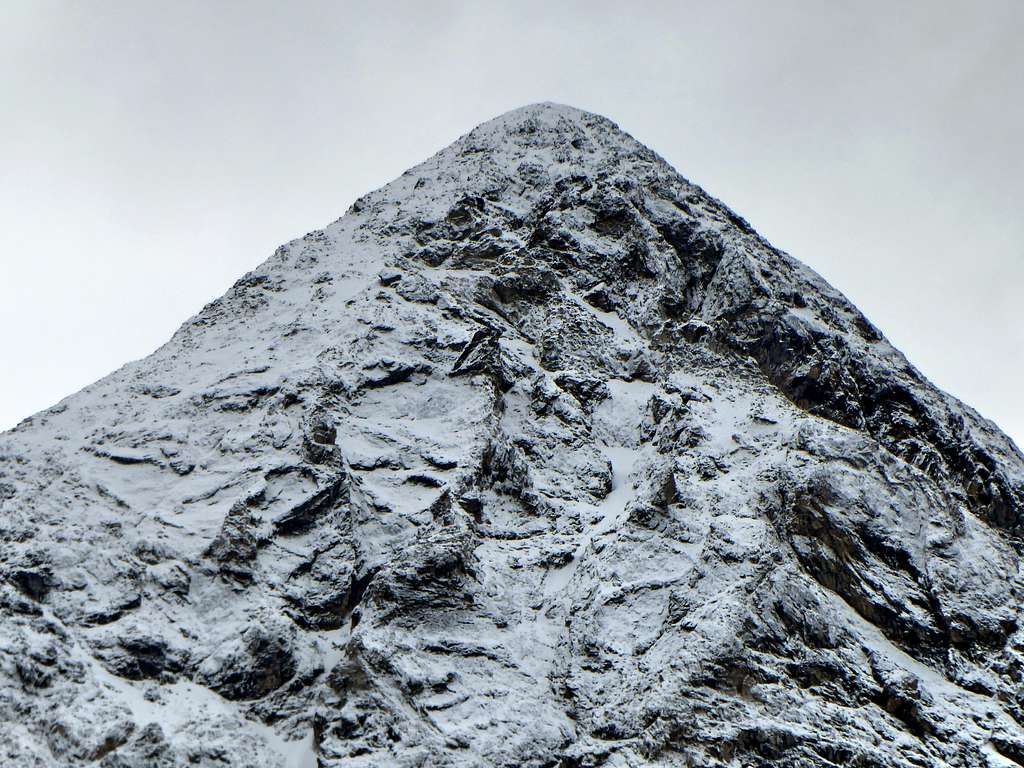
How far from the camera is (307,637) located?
3306 cm

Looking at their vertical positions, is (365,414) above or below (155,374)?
below

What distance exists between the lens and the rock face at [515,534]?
3019cm

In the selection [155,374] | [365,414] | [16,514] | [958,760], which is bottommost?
[958,760]

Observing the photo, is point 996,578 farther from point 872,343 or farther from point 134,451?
point 134,451

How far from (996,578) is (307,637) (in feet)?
72.8

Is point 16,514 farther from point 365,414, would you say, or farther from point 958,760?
point 958,760

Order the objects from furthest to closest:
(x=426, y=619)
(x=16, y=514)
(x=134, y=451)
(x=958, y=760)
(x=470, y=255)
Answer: (x=470, y=255) → (x=134, y=451) → (x=16, y=514) → (x=426, y=619) → (x=958, y=760)

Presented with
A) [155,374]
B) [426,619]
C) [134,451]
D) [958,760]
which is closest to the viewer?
[958,760]

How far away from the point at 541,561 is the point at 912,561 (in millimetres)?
11949

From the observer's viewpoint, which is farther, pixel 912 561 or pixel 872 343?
pixel 872 343

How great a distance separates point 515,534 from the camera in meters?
37.2

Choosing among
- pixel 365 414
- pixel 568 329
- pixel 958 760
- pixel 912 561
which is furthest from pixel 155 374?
pixel 958 760

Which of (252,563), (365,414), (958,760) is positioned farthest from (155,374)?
(958,760)

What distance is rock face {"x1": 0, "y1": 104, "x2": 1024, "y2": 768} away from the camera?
1188 inches
